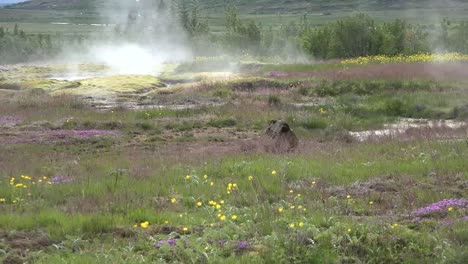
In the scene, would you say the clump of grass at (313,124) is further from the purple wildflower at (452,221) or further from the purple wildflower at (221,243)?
the purple wildflower at (221,243)

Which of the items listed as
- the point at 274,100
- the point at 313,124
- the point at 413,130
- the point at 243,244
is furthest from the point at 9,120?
the point at 243,244

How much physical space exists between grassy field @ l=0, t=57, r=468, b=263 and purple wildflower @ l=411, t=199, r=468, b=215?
0.09 ft

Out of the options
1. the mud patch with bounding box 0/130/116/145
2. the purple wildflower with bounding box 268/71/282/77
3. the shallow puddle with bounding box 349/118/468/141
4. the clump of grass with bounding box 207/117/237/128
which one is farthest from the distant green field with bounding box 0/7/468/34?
the mud patch with bounding box 0/130/116/145

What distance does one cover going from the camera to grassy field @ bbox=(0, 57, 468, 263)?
6.82 metres

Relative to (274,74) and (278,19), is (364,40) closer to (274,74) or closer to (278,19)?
(274,74)

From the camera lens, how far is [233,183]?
11008 mm

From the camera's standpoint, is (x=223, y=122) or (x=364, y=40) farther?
(x=364, y=40)

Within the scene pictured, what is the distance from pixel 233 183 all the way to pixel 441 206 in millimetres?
4043

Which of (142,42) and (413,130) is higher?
(413,130)

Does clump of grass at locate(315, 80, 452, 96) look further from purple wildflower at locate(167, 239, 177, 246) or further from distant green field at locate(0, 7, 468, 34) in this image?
distant green field at locate(0, 7, 468, 34)

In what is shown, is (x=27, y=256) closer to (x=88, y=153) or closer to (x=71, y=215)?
(x=71, y=215)

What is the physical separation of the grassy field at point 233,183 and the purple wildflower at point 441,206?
0.03m

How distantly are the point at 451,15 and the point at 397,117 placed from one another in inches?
5993

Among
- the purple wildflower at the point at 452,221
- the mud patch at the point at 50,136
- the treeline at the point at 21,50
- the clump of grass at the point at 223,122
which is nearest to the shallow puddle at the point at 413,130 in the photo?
the clump of grass at the point at 223,122
